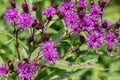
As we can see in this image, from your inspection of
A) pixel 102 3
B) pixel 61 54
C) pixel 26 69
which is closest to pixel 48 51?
pixel 26 69

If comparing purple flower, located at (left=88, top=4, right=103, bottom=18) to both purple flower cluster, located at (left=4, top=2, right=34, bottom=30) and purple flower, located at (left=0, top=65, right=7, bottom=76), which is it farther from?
purple flower, located at (left=0, top=65, right=7, bottom=76)

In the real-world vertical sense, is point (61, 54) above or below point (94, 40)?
below

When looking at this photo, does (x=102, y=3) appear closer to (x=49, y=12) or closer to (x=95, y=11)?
(x=95, y=11)

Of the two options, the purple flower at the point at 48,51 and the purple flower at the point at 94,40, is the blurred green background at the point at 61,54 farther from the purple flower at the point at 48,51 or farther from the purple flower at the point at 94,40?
the purple flower at the point at 48,51

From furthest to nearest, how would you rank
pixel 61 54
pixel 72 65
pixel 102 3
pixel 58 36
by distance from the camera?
pixel 61 54 → pixel 58 36 → pixel 102 3 → pixel 72 65

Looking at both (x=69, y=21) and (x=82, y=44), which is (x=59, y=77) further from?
(x=69, y=21)

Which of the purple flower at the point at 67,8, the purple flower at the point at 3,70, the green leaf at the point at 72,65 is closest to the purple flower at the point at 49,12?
the purple flower at the point at 67,8

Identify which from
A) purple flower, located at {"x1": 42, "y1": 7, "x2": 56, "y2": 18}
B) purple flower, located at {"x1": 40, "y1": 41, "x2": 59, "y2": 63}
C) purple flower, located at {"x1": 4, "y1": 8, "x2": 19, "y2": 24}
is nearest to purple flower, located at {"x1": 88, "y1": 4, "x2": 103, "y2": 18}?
purple flower, located at {"x1": 42, "y1": 7, "x2": 56, "y2": 18}

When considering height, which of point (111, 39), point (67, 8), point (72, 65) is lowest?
point (72, 65)

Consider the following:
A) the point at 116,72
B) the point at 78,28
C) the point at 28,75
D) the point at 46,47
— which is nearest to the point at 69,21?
the point at 78,28
